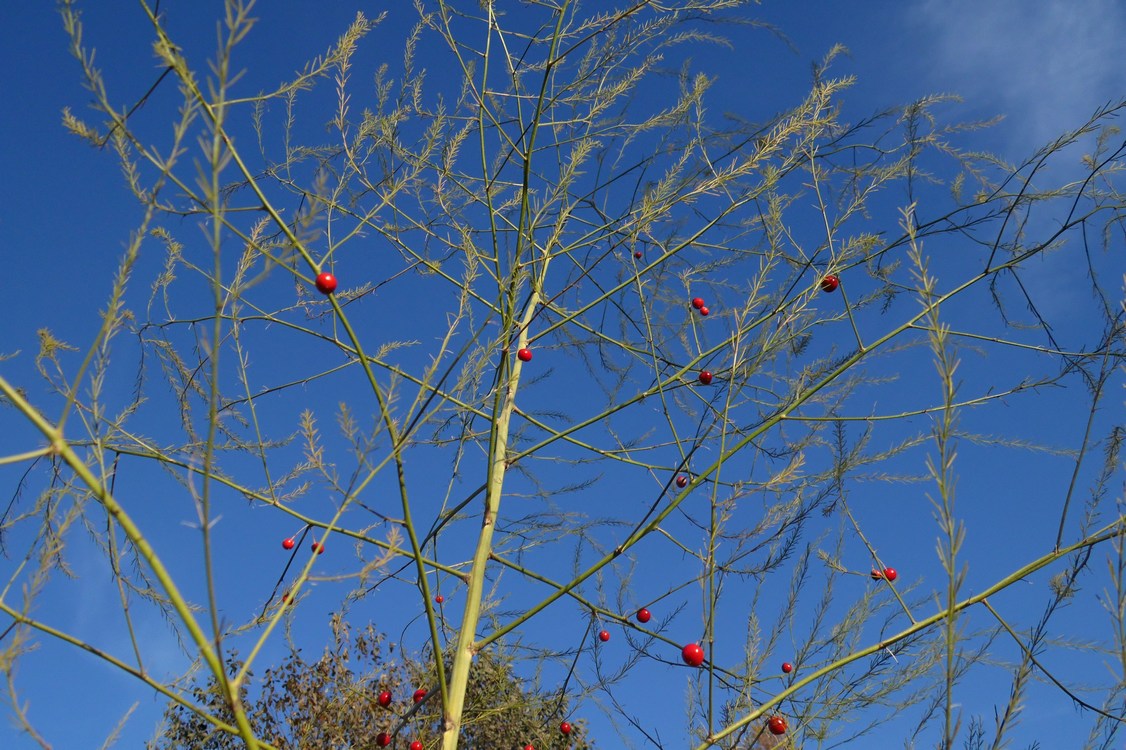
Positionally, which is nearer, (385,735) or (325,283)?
(325,283)

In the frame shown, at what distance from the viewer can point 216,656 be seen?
1.01 meters

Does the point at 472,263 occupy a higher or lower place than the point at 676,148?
lower

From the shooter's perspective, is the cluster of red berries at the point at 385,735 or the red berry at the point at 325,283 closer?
the red berry at the point at 325,283

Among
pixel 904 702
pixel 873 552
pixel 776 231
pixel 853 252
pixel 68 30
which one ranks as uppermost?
pixel 776 231

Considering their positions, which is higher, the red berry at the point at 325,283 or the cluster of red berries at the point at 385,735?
the red berry at the point at 325,283

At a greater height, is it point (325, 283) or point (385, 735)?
point (325, 283)

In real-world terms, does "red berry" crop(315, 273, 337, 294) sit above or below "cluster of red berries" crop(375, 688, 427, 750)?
above

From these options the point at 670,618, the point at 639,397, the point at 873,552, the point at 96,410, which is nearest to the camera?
the point at 96,410

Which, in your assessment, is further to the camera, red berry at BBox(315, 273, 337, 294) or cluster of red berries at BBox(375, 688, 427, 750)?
cluster of red berries at BBox(375, 688, 427, 750)

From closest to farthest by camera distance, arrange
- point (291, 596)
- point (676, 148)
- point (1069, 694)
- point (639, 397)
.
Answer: point (291, 596) < point (1069, 694) < point (639, 397) < point (676, 148)

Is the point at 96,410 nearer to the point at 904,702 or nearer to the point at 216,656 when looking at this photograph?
the point at 216,656

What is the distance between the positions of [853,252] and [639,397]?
0.58 meters

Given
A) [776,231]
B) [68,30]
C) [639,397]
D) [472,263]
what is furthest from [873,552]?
[68,30]

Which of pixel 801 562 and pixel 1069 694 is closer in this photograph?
pixel 1069 694
